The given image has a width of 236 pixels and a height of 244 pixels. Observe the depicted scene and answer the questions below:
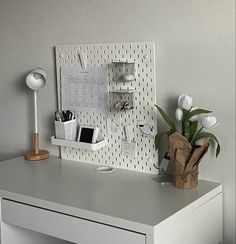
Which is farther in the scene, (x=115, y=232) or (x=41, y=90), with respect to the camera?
(x=41, y=90)

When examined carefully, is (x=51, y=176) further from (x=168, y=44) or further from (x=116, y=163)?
(x=168, y=44)

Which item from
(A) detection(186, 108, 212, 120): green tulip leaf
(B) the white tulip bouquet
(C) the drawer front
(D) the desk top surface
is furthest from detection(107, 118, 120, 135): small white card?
(C) the drawer front

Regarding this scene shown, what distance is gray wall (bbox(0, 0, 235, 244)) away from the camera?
64.7 inches

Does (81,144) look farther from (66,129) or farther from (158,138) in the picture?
(158,138)

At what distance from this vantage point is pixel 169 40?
5.78ft

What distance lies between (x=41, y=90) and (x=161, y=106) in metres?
0.76

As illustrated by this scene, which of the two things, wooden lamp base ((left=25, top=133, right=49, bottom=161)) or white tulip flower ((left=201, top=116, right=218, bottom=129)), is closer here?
white tulip flower ((left=201, top=116, right=218, bottom=129))

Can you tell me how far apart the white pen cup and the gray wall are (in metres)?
0.20

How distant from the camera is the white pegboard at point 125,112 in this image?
1839 mm

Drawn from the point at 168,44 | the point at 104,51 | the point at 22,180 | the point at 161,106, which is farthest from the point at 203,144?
the point at 22,180

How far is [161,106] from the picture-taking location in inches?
72.1

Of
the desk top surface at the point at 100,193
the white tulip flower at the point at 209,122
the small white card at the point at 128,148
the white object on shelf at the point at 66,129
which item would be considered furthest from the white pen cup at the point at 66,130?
the white tulip flower at the point at 209,122

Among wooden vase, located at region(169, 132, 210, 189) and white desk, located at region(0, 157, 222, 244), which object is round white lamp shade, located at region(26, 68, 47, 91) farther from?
wooden vase, located at region(169, 132, 210, 189)

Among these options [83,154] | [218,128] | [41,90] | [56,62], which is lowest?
[83,154]
